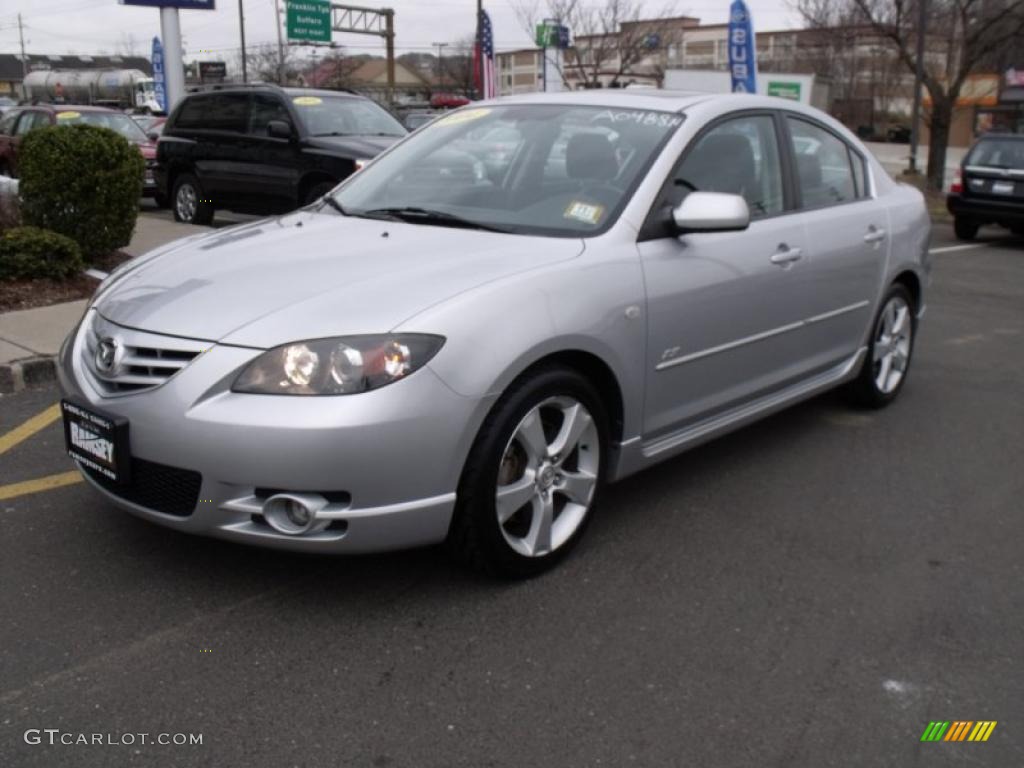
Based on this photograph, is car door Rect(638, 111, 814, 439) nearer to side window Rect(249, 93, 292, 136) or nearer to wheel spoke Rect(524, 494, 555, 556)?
wheel spoke Rect(524, 494, 555, 556)

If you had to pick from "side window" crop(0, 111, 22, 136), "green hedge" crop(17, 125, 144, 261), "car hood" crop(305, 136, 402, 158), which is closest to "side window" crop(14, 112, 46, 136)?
"side window" crop(0, 111, 22, 136)

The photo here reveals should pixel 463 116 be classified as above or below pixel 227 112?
below

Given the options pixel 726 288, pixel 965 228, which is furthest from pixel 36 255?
pixel 965 228

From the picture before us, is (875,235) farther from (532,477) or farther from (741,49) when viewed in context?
(741,49)

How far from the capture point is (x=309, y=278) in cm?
331

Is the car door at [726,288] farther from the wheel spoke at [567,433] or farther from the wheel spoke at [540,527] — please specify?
the wheel spoke at [540,527]

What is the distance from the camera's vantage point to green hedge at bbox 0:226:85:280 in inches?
294

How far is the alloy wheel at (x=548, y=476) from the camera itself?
3.31m

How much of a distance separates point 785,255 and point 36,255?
18.8 feet

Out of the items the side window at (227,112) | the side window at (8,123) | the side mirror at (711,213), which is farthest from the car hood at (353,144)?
the side window at (8,123)

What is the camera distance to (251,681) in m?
2.84

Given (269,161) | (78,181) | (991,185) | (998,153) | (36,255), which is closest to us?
(36,255)

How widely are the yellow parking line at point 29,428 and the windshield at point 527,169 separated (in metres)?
1.92

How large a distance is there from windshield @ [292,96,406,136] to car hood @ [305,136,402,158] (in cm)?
20
